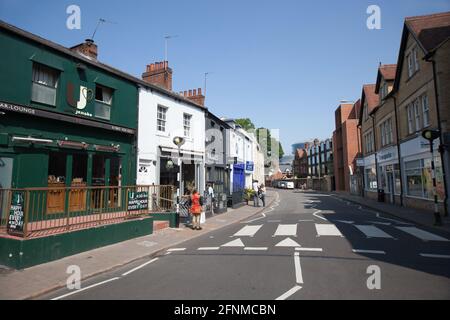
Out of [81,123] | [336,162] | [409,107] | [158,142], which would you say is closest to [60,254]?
[81,123]

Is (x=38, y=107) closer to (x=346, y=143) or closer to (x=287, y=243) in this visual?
(x=287, y=243)

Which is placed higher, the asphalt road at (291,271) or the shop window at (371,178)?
the shop window at (371,178)

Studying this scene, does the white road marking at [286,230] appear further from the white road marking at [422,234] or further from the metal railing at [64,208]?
the metal railing at [64,208]

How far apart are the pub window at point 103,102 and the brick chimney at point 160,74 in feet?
18.8

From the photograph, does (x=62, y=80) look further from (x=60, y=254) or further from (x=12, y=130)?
(x=60, y=254)

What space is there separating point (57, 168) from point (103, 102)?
3.84m

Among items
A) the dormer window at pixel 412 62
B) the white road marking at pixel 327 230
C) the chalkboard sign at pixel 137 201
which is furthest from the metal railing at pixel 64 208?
the dormer window at pixel 412 62

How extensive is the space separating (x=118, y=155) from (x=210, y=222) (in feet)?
Result: 18.9

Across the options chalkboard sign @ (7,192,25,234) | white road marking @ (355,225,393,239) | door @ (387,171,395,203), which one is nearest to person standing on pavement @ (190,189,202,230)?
chalkboard sign @ (7,192,25,234)

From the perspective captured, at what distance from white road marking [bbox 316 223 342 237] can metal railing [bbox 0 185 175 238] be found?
697 cm

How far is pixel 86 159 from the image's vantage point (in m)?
12.7

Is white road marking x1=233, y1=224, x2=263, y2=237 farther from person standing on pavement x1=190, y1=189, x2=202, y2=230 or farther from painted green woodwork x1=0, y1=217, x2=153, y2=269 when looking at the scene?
painted green woodwork x1=0, y1=217, x2=153, y2=269

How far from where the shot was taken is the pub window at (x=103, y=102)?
43.9ft
